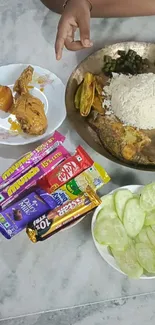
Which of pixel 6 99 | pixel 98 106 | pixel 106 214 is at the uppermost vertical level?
pixel 6 99

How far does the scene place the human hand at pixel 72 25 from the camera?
89 cm

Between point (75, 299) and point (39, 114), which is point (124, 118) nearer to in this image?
point (39, 114)

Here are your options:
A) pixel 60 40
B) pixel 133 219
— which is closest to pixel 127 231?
pixel 133 219

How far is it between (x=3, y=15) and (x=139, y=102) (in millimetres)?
354

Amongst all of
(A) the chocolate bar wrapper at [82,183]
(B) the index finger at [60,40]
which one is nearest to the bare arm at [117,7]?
(B) the index finger at [60,40]

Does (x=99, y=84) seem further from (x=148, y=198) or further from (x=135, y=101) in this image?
(x=148, y=198)

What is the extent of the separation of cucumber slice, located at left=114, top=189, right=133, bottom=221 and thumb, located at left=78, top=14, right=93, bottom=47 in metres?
0.26

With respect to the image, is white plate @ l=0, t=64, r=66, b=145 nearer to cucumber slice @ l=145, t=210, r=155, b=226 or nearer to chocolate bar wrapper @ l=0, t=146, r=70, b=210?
chocolate bar wrapper @ l=0, t=146, r=70, b=210

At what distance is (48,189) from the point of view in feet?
2.69

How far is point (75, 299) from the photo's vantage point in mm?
786

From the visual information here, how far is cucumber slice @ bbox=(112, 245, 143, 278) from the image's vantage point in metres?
0.77

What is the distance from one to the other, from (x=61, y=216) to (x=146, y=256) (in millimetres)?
142

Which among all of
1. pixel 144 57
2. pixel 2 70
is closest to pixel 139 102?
pixel 144 57

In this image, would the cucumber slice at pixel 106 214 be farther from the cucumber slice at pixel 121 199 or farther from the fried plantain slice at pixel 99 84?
the fried plantain slice at pixel 99 84
